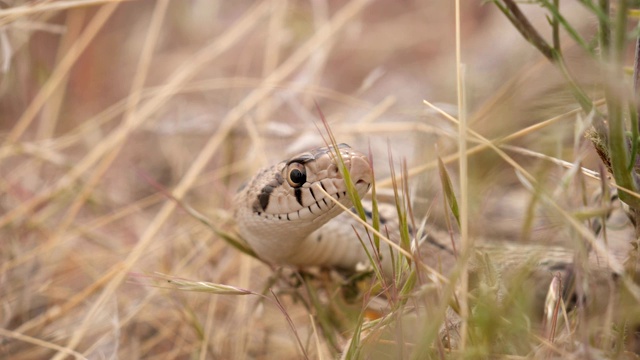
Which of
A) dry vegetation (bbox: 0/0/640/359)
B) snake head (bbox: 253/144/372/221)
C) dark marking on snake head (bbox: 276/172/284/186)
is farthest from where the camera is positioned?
dark marking on snake head (bbox: 276/172/284/186)

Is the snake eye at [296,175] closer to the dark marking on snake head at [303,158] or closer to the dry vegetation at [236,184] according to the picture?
the dark marking on snake head at [303,158]

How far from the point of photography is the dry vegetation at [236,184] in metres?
1.18

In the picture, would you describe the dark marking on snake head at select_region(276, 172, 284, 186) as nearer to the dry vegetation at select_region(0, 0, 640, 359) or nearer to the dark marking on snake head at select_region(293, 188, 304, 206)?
the dark marking on snake head at select_region(293, 188, 304, 206)

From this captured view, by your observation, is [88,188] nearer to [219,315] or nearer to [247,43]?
[219,315]

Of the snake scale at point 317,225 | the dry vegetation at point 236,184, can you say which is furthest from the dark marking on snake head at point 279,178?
the dry vegetation at point 236,184

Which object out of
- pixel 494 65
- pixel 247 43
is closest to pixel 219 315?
pixel 494 65

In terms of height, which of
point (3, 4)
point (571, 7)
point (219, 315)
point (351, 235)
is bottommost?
point (219, 315)

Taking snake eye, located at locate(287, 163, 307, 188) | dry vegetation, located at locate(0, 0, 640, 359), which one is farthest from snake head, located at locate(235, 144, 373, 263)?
dry vegetation, located at locate(0, 0, 640, 359)

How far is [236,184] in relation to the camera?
Result: 274 cm

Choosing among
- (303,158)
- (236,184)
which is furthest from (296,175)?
(236,184)

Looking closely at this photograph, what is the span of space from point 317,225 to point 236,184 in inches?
51.6

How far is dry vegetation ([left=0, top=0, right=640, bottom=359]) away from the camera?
1178mm

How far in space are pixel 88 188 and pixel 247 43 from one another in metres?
2.11

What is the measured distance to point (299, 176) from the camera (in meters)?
1.43
